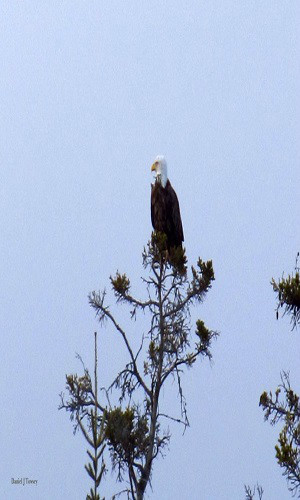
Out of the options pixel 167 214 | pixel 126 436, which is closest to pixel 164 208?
pixel 167 214

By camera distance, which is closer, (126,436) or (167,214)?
(126,436)

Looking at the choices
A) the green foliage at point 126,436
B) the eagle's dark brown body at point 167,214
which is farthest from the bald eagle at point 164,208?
the green foliage at point 126,436

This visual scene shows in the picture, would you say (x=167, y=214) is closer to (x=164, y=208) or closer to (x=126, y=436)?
(x=164, y=208)

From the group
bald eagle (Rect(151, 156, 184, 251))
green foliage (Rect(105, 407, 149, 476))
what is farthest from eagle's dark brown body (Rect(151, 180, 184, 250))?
green foliage (Rect(105, 407, 149, 476))

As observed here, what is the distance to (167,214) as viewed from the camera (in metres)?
14.6

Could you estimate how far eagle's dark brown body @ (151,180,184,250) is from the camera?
1456cm

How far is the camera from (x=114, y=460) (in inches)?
465

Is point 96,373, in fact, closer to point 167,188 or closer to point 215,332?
point 215,332

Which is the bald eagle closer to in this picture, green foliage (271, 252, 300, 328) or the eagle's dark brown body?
the eagle's dark brown body

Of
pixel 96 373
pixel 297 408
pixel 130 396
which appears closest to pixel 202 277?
pixel 130 396

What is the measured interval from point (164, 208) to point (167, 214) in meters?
0.11

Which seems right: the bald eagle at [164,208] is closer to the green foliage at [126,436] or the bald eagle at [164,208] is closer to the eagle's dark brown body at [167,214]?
the eagle's dark brown body at [167,214]

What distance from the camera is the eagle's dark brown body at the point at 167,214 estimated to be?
14.6 metres

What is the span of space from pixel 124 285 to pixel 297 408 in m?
3.61
